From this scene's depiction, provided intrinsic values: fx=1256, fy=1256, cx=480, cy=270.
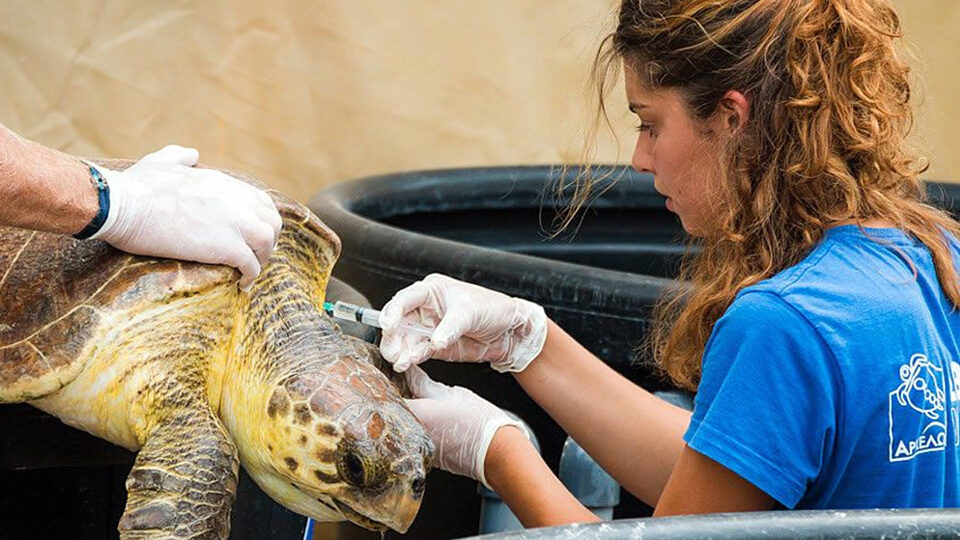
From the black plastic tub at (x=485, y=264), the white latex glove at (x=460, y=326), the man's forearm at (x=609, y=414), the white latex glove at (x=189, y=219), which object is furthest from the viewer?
the black plastic tub at (x=485, y=264)

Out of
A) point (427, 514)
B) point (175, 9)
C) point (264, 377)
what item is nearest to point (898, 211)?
point (264, 377)

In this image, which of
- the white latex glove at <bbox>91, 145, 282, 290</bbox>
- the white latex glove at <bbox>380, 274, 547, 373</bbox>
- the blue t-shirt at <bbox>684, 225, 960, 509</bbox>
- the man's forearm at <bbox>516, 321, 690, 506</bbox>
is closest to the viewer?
the blue t-shirt at <bbox>684, 225, 960, 509</bbox>

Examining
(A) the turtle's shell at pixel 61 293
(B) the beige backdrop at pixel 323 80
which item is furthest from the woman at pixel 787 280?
(B) the beige backdrop at pixel 323 80

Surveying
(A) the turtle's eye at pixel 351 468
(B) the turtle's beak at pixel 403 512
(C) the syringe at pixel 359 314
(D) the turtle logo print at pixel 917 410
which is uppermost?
(D) the turtle logo print at pixel 917 410

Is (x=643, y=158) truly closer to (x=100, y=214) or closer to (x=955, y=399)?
(x=955, y=399)

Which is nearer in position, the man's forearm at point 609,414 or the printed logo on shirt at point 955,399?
the printed logo on shirt at point 955,399

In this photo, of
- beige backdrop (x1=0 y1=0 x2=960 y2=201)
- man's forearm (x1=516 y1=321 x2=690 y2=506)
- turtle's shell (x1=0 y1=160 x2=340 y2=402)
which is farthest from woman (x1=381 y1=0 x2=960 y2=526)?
beige backdrop (x1=0 y1=0 x2=960 y2=201)

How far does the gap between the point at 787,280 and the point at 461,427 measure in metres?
0.41

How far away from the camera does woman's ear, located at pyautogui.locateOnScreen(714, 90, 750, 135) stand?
3.68ft

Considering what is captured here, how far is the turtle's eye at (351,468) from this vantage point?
1052 mm

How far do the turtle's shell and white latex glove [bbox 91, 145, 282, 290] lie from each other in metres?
0.02

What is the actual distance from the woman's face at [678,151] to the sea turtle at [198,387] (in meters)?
0.33

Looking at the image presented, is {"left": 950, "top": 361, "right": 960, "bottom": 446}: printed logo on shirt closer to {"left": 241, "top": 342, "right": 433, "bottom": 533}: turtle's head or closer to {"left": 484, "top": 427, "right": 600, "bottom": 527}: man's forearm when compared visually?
{"left": 484, "top": 427, "right": 600, "bottom": 527}: man's forearm

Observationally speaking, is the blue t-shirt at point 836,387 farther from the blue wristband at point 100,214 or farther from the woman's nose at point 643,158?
the blue wristband at point 100,214
